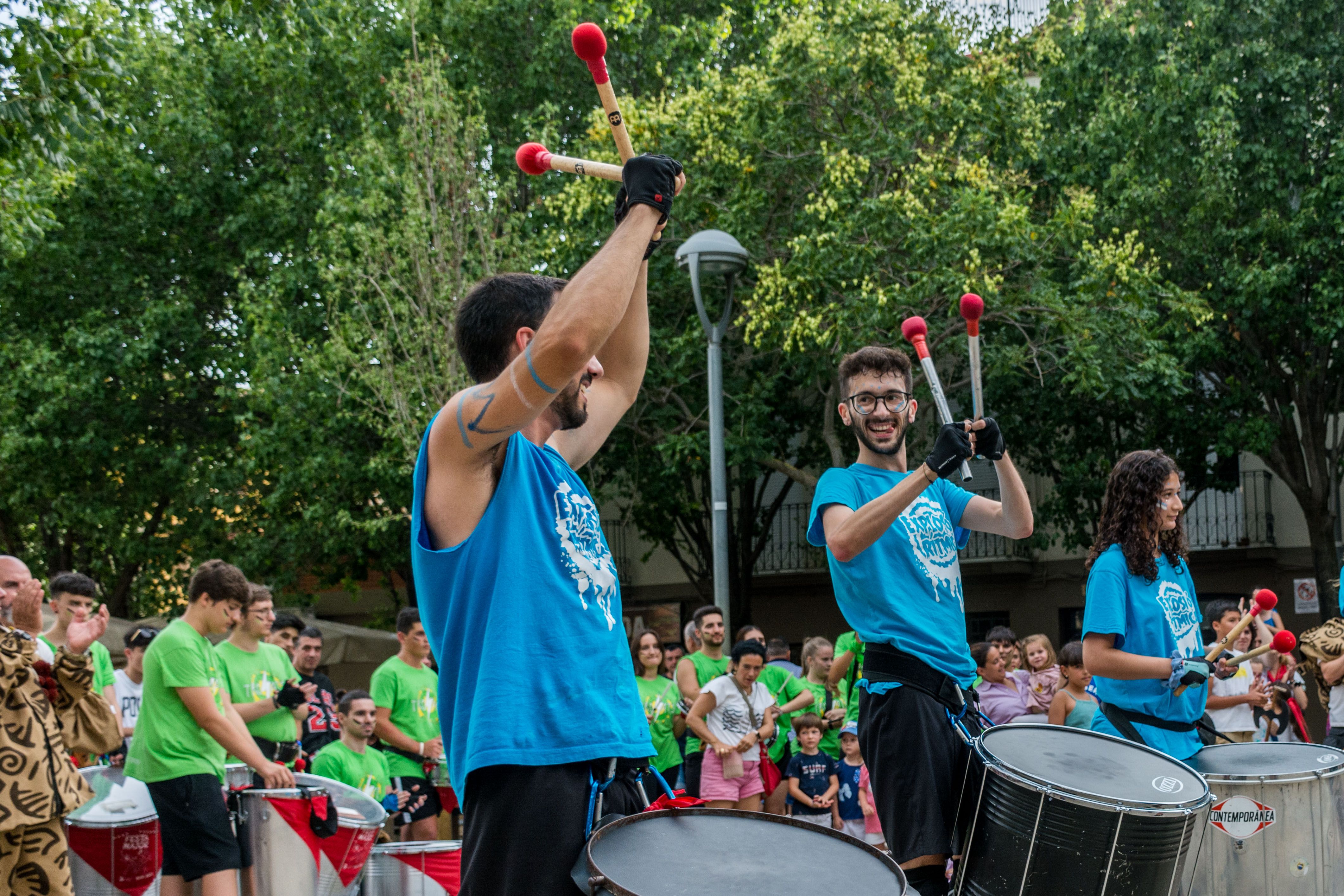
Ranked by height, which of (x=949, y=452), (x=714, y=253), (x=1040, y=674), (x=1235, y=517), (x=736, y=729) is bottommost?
(x=736, y=729)

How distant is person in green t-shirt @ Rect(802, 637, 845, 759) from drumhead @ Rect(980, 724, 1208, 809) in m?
6.01

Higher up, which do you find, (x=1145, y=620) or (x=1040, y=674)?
(x=1145, y=620)

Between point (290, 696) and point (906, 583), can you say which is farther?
point (290, 696)

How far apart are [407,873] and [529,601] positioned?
4772mm

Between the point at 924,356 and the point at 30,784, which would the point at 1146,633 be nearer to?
the point at 924,356

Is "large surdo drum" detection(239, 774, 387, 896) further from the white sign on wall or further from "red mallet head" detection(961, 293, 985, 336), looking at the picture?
the white sign on wall

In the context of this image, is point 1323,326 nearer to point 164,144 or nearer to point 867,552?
point 867,552

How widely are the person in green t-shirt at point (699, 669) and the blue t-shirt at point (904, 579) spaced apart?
5532mm

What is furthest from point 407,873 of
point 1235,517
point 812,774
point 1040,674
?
point 1235,517

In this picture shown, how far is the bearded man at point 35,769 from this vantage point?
4.90 metres

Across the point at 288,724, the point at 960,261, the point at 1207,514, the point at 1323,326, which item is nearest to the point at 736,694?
the point at 288,724

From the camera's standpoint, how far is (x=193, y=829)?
6.02 m

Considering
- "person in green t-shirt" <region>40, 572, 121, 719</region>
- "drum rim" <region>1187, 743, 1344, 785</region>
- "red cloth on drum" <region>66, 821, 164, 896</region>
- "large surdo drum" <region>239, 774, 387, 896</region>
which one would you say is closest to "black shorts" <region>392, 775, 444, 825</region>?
"person in green t-shirt" <region>40, 572, 121, 719</region>

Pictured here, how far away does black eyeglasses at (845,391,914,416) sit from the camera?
170 inches
